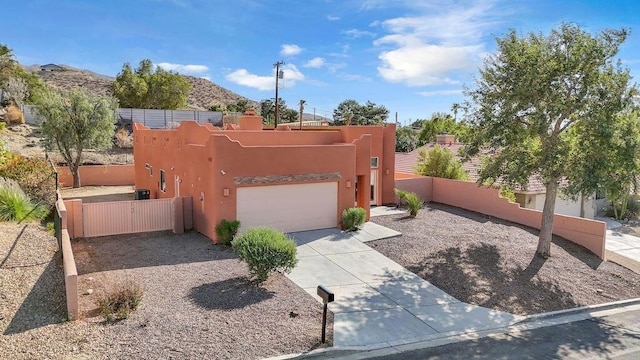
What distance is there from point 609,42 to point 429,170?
1380 centimetres

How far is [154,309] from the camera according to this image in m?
8.85

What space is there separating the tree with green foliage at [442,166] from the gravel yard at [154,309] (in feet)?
53.3

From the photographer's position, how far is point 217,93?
105m

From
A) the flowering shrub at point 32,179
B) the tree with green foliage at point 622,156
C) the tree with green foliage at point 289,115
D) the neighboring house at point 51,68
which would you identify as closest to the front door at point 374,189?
the tree with green foliage at point 622,156

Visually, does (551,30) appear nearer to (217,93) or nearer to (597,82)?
(597,82)

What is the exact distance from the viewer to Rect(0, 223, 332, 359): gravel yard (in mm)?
7270

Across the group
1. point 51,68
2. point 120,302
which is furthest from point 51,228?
point 51,68

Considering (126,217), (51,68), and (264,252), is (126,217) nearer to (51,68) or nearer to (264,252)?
(264,252)

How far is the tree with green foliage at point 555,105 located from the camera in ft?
41.5

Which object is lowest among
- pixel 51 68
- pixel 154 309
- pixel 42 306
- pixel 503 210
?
pixel 154 309

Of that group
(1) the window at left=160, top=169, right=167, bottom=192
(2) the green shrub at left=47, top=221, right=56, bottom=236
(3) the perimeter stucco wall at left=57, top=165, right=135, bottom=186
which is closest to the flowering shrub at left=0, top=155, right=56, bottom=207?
(2) the green shrub at left=47, top=221, right=56, bottom=236

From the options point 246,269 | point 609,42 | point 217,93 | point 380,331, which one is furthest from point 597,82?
point 217,93

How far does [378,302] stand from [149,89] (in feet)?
167

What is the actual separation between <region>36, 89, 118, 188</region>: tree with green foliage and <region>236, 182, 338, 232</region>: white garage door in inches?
655
